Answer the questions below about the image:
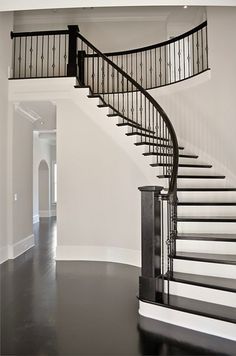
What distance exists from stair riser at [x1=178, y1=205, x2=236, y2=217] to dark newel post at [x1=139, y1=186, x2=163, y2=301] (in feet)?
3.23

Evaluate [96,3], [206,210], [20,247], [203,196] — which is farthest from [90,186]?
[96,3]

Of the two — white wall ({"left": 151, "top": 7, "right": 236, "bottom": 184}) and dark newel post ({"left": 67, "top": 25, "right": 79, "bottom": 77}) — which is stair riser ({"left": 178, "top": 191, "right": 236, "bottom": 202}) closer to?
white wall ({"left": 151, "top": 7, "right": 236, "bottom": 184})

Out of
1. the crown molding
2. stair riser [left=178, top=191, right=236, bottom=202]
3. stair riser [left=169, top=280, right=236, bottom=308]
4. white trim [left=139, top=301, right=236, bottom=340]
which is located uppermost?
the crown molding

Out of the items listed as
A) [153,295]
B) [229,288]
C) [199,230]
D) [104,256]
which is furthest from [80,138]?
[229,288]

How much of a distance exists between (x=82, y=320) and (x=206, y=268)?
1.41 metres

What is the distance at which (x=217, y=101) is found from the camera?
5.72 metres

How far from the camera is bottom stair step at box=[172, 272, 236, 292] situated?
3006 mm

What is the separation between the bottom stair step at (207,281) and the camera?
301 centimetres

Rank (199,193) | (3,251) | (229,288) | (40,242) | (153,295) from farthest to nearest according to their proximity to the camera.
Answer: (40,242), (3,251), (199,193), (153,295), (229,288)

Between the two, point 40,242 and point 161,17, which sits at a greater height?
point 161,17

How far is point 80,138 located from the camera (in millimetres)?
5652

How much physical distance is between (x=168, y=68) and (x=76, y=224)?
4.30 metres

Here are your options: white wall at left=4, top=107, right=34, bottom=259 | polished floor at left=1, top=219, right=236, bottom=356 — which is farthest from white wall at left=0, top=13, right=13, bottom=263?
polished floor at left=1, top=219, right=236, bottom=356

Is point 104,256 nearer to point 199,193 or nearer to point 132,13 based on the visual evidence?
point 199,193
